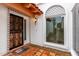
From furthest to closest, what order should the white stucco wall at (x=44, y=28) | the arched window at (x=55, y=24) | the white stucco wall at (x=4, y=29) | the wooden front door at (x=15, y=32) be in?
the arched window at (x=55, y=24), the white stucco wall at (x=44, y=28), the wooden front door at (x=15, y=32), the white stucco wall at (x=4, y=29)

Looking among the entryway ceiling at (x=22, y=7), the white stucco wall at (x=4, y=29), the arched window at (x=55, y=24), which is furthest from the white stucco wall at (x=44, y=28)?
the white stucco wall at (x=4, y=29)

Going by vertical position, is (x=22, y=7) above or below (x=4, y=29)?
above

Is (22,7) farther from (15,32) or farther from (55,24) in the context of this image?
(55,24)

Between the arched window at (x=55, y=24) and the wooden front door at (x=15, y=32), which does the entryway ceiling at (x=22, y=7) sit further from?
the arched window at (x=55, y=24)

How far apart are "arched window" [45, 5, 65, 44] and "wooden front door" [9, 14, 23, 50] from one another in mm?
1245

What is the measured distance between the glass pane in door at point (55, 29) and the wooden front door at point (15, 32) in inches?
50.1

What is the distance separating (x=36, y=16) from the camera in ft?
13.8

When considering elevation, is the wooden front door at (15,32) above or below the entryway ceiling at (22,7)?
below

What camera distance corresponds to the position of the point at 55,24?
3904 mm

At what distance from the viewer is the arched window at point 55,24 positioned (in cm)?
369

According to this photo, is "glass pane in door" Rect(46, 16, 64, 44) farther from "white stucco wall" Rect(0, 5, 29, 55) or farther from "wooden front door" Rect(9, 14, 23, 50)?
"white stucco wall" Rect(0, 5, 29, 55)

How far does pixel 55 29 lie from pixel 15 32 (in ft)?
5.55

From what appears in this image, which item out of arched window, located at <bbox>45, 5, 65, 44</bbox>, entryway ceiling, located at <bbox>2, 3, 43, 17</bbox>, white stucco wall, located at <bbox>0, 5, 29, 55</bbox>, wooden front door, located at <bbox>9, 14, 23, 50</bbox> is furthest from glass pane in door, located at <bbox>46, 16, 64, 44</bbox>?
white stucco wall, located at <bbox>0, 5, 29, 55</bbox>

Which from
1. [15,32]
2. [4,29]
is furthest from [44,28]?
[4,29]
